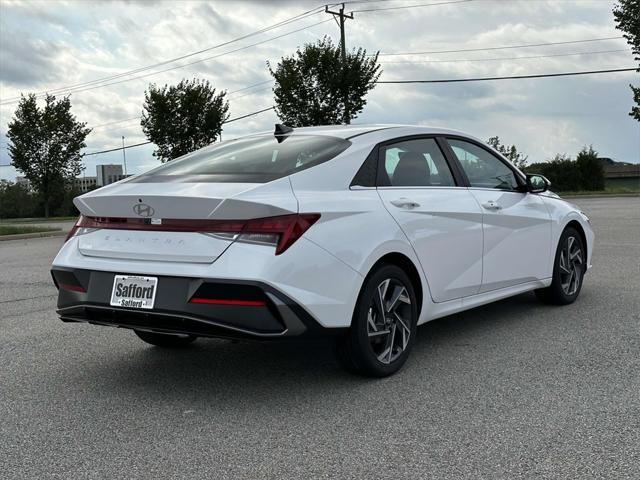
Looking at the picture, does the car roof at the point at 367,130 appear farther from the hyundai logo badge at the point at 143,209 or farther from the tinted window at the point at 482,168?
the hyundai logo badge at the point at 143,209

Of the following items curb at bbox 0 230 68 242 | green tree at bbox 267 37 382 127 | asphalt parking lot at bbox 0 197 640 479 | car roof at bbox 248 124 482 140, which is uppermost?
green tree at bbox 267 37 382 127

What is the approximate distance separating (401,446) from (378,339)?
110 centimetres

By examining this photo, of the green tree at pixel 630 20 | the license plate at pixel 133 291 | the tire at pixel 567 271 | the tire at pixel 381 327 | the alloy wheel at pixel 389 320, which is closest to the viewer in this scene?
the license plate at pixel 133 291

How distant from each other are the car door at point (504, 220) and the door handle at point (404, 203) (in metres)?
0.89

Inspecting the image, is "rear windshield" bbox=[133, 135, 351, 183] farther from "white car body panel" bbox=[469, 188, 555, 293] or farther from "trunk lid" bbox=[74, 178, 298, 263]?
"white car body panel" bbox=[469, 188, 555, 293]

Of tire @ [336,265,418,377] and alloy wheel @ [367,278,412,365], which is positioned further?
alloy wheel @ [367,278,412,365]

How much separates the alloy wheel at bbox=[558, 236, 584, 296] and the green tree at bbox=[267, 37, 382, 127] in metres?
27.4

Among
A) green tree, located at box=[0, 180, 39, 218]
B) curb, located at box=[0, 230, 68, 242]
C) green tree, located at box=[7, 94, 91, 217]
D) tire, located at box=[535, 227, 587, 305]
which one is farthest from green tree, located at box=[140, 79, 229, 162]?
green tree, located at box=[0, 180, 39, 218]

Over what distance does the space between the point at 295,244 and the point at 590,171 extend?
42.5m

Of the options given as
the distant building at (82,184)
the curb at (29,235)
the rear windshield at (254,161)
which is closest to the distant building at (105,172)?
the distant building at (82,184)

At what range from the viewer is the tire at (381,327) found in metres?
4.16

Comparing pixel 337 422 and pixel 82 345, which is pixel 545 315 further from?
pixel 82 345

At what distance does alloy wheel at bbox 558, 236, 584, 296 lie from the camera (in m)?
6.59

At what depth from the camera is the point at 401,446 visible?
131 inches
